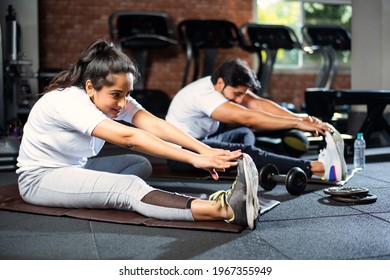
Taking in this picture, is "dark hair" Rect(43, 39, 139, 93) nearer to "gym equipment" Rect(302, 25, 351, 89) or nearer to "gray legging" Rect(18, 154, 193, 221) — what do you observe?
"gray legging" Rect(18, 154, 193, 221)

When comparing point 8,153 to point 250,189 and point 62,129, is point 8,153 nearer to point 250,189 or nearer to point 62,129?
point 62,129

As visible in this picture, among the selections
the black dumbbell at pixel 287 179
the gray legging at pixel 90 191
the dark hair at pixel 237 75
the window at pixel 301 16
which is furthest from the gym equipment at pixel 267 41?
the gray legging at pixel 90 191

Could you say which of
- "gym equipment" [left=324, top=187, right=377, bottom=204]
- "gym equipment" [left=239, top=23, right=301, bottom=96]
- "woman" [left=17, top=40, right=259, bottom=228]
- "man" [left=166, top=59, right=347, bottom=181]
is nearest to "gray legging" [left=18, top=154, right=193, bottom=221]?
"woman" [left=17, top=40, right=259, bottom=228]

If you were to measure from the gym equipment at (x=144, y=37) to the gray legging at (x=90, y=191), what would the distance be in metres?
4.11

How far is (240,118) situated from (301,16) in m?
5.36

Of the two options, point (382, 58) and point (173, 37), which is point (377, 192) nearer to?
point (382, 58)

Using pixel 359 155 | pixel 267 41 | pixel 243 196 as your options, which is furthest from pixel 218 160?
pixel 267 41

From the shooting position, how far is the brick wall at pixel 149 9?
7.23 m

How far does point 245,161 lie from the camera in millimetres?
2076

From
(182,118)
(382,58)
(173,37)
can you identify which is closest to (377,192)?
(182,118)

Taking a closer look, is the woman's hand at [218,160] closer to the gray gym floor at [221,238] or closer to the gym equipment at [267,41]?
the gray gym floor at [221,238]

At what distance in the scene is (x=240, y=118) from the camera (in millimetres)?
3352
